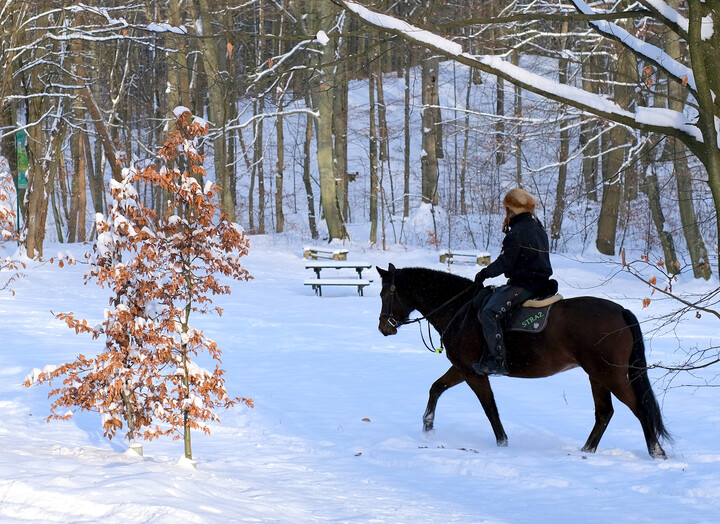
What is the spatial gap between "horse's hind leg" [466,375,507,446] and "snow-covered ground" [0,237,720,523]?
0.22 metres

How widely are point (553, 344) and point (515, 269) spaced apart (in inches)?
30.4

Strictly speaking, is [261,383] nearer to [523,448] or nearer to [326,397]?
[326,397]

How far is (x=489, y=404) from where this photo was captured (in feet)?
26.2

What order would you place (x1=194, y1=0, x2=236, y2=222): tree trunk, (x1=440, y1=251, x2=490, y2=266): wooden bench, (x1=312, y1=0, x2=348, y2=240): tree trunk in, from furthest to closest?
(x1=312, y1=0, x2=348, y2=240): tree trunk → (x1=194, y1=0, x2=236, y2=222): tree trunk → (x1=440, y1=251, x2=490, y2=266): wooden bench

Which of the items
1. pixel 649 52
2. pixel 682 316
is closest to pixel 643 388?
pixel 649 52

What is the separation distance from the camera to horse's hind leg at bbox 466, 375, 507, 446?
26.1 ft

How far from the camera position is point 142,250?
6496 mm

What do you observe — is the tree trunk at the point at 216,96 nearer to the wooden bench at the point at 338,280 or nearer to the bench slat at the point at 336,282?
the wooden bench at the point at 338,280

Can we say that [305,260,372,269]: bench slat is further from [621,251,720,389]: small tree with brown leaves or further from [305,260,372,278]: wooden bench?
[621,251,720,389]: small tree with brown leaves

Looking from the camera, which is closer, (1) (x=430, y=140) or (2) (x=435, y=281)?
(2) (x=435, y=281)

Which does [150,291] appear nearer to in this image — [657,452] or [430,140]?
[657,452]

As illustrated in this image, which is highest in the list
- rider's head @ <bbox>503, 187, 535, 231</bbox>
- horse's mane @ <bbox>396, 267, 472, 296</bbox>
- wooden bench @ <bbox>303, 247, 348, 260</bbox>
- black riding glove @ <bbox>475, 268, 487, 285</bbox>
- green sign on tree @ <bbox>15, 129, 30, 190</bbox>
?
green sign on tree @ <bbox>15, 129, 30, 190</bbox>

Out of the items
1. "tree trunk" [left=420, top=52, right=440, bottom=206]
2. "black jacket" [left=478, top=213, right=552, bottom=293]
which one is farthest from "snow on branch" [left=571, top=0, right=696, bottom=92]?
"tree trunk" [left=420, top=52, right=440, bottom=206]

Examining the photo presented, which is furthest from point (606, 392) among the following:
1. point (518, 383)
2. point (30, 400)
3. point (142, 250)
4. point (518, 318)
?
point (30, 400)
